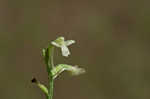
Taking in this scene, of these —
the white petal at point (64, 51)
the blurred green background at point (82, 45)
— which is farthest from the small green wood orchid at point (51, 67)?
the blurred green background at point (82, 45)

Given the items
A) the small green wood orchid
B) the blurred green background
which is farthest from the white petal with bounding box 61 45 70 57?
the blurred green background

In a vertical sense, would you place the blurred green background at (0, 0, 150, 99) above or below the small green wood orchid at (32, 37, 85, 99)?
below

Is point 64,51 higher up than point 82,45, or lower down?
higher up

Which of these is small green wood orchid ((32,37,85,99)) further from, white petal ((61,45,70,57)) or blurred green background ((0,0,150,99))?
blurred green background ((0,0,150,99))

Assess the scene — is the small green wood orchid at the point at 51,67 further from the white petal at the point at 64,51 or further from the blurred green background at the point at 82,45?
the blurred green background at the point at 82,45

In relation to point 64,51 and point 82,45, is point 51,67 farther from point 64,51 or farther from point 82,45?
point 82,45

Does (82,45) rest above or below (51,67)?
below

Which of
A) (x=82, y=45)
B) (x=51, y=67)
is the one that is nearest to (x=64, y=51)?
(x=51, y=67)

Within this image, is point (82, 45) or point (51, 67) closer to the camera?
point (51, 67)

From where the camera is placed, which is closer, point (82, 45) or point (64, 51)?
point (64, 51)
